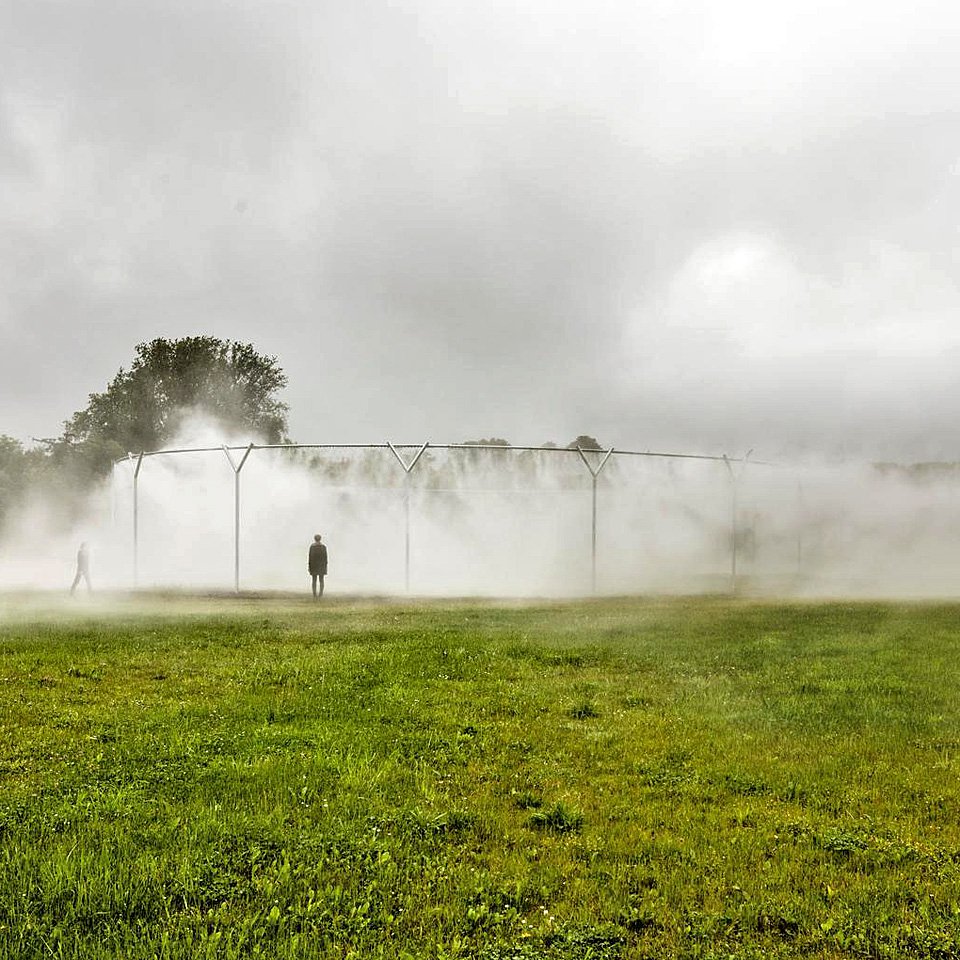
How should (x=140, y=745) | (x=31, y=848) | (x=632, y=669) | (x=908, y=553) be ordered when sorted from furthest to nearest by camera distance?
(x=908, y=553), (x=632, y=669), (x=140, y=745), (x=31, y=848)

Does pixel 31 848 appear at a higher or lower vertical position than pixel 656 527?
lower

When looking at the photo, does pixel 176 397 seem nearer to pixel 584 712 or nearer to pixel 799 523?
pixel 799 523

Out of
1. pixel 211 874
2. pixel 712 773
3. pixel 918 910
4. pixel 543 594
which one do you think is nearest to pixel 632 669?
pixel 712 773

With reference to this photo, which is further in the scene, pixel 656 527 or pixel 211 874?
pixel 656 527

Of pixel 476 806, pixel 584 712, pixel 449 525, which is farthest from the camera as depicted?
pixel 449 525

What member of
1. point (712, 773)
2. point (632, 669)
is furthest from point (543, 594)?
point (712, 773)

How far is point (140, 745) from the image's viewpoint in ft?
23.2

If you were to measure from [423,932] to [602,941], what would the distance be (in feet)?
3.00

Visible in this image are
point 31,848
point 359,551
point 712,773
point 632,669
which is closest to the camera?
point 31,848

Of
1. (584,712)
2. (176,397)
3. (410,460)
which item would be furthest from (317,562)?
(176,397)

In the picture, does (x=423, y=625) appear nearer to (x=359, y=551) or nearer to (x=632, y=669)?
(x=632, y=669)

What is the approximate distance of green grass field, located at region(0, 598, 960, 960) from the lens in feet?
13.3

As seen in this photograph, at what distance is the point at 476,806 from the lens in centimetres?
579

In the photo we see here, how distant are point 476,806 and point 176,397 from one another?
6569 cm
